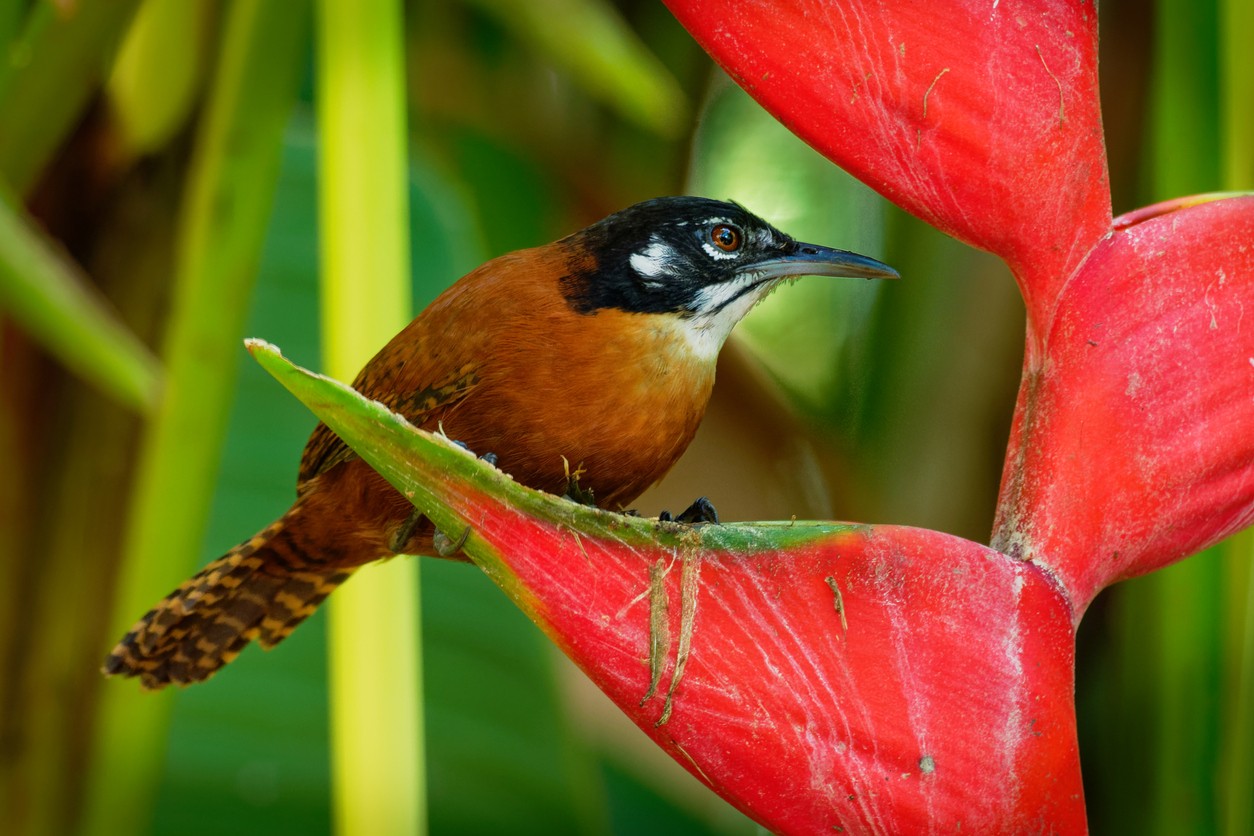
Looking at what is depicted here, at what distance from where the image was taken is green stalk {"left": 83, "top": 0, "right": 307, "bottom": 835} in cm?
85

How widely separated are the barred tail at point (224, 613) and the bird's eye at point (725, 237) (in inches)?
13.3

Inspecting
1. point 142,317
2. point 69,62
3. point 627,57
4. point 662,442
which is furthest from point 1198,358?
point 142,317

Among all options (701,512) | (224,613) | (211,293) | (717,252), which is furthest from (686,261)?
(224,613)

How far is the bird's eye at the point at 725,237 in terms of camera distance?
81cm

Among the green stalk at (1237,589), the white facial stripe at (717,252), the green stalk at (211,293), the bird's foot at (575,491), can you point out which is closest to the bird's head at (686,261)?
the white facial stripe at (717,252)

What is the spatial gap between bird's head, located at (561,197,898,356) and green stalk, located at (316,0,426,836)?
0.55ft

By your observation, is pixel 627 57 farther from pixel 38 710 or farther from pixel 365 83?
pixel 38 710

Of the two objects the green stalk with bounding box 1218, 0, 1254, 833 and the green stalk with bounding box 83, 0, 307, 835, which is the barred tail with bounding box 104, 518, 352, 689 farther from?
the green stalk with bounding box 1218, 0, 1254, 833

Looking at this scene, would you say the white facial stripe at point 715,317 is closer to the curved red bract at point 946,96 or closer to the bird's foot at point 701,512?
the bird's foot at point 701,512

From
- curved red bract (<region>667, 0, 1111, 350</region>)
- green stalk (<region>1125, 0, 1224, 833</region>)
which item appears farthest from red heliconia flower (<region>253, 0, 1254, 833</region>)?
green stalk (<region>1125, 0, 1224, 833</region>)

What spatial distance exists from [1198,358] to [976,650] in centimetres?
14

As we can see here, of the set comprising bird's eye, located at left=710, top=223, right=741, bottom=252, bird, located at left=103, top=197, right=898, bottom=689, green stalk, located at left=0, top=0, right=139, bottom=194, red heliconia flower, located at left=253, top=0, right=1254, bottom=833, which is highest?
green stalk, located at left=0, top=0, right=139, bottom=194

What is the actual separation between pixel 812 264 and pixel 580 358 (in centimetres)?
15

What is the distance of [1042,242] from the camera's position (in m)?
0.47
